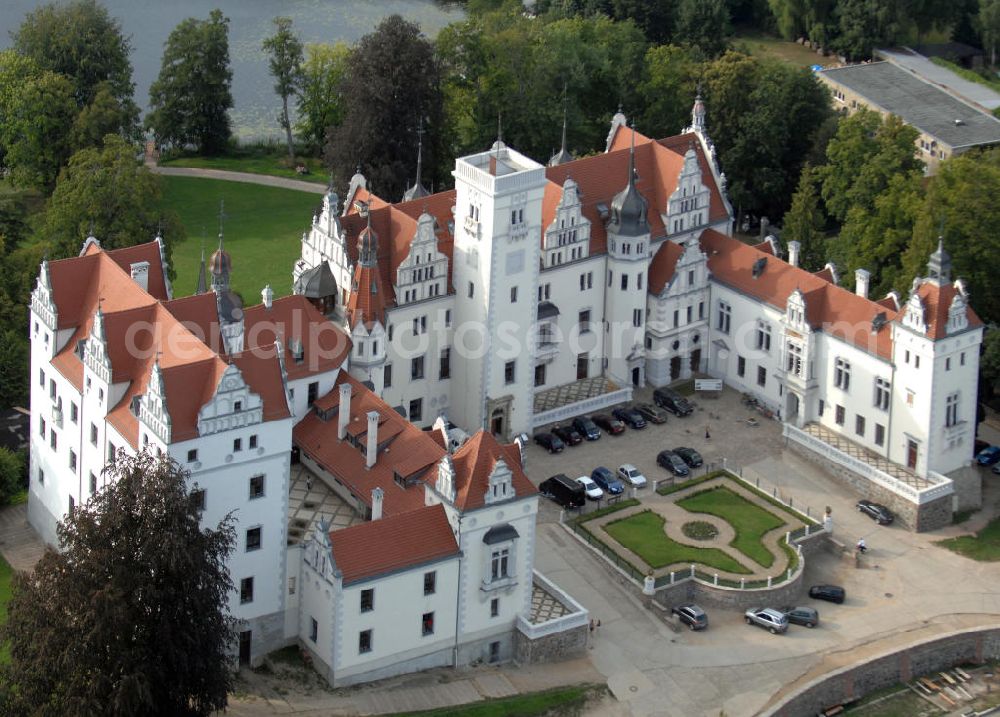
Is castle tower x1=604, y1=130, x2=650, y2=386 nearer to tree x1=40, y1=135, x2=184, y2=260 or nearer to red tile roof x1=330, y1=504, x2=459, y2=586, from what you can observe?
tree x1=40, y1=135, x2=184, y2=260

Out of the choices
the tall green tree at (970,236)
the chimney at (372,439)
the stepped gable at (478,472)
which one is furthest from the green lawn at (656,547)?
the tall green tree at (970,236)

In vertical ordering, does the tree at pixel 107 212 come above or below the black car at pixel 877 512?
above

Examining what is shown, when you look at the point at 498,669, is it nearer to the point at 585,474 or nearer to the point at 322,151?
the point at 585,474

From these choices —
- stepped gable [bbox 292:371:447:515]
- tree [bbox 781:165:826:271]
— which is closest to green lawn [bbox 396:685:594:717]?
stepped gable [bbox 292:371:447:515]

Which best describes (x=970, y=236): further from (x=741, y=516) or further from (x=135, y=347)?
(x=135, y=347)

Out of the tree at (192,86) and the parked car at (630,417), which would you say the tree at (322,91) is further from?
the parked car at (630,417)

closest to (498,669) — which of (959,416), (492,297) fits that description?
(492,297)

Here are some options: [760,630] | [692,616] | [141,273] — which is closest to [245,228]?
[141,273]
